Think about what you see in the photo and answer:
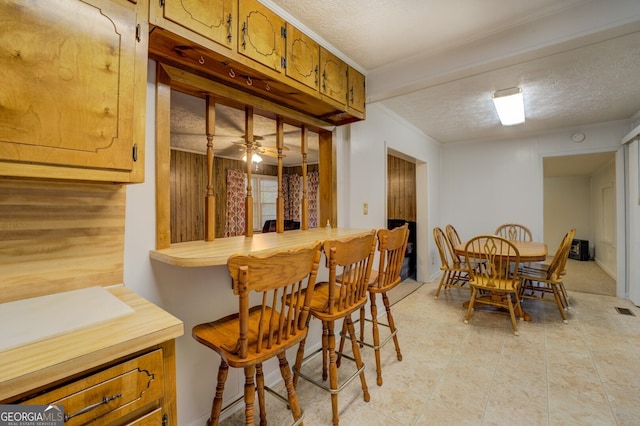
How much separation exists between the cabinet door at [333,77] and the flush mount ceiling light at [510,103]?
160 centimetres

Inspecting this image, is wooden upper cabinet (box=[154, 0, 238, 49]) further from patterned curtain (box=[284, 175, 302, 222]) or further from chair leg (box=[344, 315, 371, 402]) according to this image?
patterned curtain (box=[284, 175, 302, 222])

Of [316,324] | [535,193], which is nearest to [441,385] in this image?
[316,324]

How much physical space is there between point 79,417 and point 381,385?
1.72 m

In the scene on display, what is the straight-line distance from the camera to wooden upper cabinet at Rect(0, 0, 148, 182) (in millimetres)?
799

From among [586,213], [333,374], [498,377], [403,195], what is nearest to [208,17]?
[333,374]

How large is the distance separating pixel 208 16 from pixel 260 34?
0.96 ft

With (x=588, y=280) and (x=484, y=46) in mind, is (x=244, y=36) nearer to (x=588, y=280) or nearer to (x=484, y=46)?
(x=484, y=46)

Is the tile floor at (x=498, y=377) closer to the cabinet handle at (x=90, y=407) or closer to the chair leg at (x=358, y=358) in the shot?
the chair leg at (x=358, y=358)

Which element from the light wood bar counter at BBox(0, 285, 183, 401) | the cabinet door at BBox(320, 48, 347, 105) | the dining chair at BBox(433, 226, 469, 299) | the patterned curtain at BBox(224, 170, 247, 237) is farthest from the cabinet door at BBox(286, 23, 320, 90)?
the patterned curtain at BBox(224, 170, 247, 237)

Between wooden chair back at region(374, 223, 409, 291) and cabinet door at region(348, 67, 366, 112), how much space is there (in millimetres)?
1023

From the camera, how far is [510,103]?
2734mm

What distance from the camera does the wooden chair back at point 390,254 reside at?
176 cm

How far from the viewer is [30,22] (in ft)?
2.69

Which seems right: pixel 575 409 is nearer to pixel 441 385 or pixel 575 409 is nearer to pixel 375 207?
pixel 441 385
